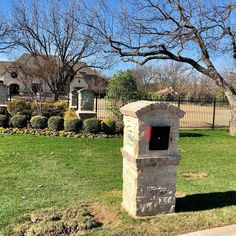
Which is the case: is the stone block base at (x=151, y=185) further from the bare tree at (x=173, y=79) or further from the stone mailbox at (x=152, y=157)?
the bare tree at (x=173, y=79)

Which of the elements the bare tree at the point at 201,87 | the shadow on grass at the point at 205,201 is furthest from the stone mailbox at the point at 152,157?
the bare tree at the point at 201,87

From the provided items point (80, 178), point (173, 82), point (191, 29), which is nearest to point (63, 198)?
point (80, 178)

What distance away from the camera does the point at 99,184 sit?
555 cm

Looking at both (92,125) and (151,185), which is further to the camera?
(92,125)

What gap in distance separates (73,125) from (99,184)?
6.26 metres

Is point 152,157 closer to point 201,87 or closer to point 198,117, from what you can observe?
point 198,117

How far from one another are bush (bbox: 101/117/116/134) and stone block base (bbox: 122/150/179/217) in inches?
298

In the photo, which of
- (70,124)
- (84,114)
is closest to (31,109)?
(84,114)

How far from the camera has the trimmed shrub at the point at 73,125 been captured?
11.6 metres

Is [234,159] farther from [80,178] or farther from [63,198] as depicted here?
[63,198]

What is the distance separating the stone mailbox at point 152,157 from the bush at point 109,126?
758 cm

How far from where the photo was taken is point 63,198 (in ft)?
15.6

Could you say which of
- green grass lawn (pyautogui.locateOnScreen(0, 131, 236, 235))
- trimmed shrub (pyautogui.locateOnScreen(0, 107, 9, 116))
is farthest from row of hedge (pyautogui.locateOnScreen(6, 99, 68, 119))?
green grass lawn (pyautogui.locateOnScreen(0, 131, 236, 235))

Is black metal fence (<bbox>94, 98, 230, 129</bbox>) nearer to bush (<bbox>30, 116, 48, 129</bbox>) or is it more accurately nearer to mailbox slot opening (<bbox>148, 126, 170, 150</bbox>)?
bush (<bbox>30, 116, 48, 129</bbox>)
